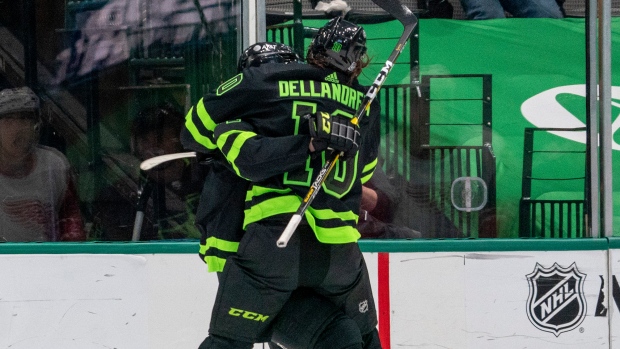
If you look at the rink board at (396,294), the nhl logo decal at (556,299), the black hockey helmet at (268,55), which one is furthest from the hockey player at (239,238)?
the nhl logo decal at (556,299)

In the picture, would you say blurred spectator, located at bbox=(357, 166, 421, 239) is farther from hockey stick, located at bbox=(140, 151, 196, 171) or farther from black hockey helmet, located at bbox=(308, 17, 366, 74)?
black hockey helmet, located at bbox=(308, 17, 366, 74)

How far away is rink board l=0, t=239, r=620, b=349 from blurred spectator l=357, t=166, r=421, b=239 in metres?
0.10

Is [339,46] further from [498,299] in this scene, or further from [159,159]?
[498,299]

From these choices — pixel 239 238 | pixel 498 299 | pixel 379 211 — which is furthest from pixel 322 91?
pixel 498 299

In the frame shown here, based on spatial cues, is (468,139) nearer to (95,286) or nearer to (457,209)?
(457,209)

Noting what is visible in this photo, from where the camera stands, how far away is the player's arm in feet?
9.55

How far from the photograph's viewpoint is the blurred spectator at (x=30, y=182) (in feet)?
14.2

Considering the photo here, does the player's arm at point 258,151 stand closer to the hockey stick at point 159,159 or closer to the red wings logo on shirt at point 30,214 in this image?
the hockey stick at point 159,159

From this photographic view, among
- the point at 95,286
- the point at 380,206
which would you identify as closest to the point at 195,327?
the point at 95,286

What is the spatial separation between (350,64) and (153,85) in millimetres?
1439

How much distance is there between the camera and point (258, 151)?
2.91 metres

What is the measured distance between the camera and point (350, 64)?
10.3 ft

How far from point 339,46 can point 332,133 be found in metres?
0.35

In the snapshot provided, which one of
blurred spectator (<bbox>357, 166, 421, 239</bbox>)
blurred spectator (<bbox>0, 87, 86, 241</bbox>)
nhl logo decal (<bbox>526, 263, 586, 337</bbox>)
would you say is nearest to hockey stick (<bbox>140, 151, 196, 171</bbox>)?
blurred spectator (<bbox>0, 87, 86, 241</bbox>)
